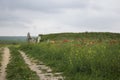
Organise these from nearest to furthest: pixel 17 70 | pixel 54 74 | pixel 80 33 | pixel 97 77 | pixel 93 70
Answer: pixel 97 77 → pixel 93 70 → pixel 54 74 → pixel 17 70 → pixel 80 33

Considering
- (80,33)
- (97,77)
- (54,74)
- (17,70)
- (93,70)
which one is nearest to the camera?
(97,77)

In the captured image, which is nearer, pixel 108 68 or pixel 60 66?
pixel 108 68

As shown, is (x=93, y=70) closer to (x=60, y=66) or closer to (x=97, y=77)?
(x=97, y=77)

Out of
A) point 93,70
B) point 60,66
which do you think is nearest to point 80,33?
point 60,66

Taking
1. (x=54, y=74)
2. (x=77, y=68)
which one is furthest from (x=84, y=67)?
(x=54, y=74)

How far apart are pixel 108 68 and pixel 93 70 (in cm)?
74

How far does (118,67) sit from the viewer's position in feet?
42.7

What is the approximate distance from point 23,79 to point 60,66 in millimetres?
3943

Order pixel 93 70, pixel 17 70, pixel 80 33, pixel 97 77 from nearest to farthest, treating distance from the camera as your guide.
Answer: pixel 97 77 < pixel 93 70 < pixel 17 70 < pixel 80 33

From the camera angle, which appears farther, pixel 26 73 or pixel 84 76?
pixel 26 73

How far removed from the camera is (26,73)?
15312 millimetres

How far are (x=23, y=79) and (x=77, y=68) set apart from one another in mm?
2927

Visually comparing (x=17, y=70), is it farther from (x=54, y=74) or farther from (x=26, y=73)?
(x=54, y=74)

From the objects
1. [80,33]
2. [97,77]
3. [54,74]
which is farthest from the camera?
[80,33]
